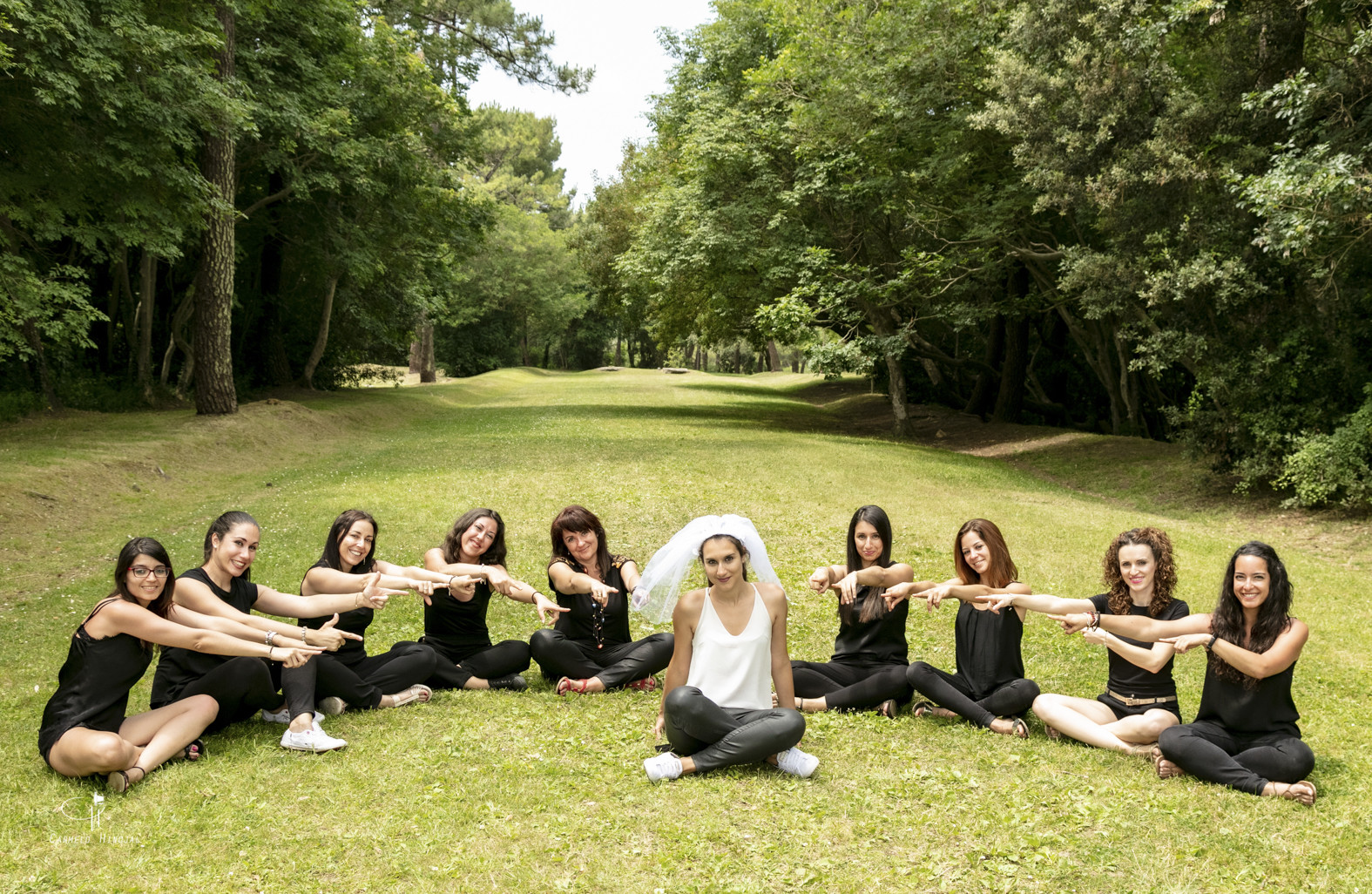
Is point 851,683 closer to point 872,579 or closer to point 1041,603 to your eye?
point 872,579

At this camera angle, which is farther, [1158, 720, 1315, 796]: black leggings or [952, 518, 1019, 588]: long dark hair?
[952, 518, 1019, 588]: long dark hair

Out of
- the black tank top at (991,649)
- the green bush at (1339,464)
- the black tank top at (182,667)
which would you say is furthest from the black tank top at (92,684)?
the green bush at (1339,464)

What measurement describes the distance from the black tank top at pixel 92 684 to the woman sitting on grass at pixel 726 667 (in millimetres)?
3076

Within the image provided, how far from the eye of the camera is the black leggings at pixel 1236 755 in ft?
18.2

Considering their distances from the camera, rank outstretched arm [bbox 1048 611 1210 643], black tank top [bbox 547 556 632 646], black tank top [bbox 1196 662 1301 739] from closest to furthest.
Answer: black tank top [bbox 1196 662 1301 739], outstretched arm [bbox 1048 611 1210 643], black tank top [bbox 547 556 632 646]

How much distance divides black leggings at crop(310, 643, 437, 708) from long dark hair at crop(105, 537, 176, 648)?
1104 mm

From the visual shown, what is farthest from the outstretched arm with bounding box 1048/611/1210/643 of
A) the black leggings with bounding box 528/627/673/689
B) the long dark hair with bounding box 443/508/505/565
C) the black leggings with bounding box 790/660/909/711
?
the long dark hair with bounding box 443/508/505/565

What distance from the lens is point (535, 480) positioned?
1777 centimetres

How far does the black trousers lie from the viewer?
7469 millimetres

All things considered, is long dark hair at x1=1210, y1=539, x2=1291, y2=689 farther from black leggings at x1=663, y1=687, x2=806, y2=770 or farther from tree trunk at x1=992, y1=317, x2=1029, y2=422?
tree trunk at x1=992, y1=317, x2=1029, y2=422

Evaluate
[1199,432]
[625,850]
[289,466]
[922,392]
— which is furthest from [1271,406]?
[922,392]

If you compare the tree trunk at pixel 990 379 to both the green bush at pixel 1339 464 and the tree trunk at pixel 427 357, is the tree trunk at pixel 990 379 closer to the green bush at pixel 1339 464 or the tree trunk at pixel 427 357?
the green bush at pixel 1339 464

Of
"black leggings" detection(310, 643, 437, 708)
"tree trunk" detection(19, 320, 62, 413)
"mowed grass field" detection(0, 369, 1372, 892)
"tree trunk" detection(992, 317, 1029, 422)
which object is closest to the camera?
"mowed grass field" detection(0, 369, 1372, 892)

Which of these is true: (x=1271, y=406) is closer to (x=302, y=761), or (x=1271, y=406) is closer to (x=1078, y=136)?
(x=1078, y=136)
